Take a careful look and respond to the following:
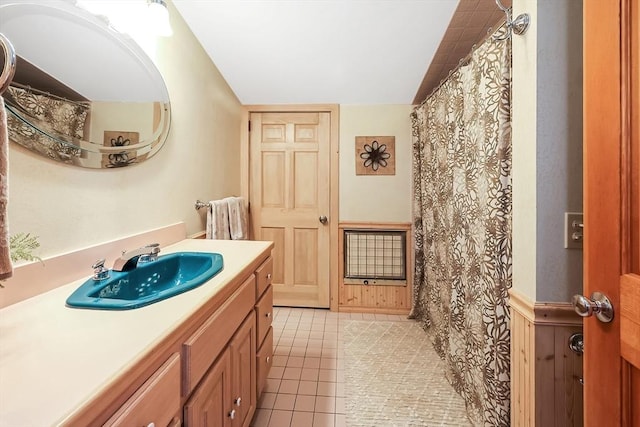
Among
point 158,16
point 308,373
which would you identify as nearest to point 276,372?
point 308,373

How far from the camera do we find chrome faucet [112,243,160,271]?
3.33 ft

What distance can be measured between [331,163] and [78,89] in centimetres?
197

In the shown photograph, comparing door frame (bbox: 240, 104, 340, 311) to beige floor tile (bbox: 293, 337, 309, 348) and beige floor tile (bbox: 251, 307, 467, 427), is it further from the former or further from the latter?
beige floor tile (bbox: 293, 337, 309, 348)

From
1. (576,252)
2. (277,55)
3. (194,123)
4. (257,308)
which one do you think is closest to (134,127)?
(194,123)

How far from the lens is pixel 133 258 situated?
1.06 meters

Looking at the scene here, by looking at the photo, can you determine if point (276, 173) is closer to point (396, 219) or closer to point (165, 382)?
point (396, 219)

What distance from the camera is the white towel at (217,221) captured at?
1.94m

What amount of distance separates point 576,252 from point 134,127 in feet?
6.04

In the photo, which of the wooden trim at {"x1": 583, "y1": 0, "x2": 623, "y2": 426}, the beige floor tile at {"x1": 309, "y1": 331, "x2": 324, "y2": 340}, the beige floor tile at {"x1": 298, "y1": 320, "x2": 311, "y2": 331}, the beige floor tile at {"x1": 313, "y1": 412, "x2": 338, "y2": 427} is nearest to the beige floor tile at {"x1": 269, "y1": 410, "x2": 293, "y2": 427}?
the beige floor tile at {"x1": 313, "y1": 412, "x2": 338, "y2": 427}

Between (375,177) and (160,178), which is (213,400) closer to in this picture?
(160,178)

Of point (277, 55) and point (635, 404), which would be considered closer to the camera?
point (635, 404)

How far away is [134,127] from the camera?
1.31 meters

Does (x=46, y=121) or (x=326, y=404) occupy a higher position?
(x=46, y=121)

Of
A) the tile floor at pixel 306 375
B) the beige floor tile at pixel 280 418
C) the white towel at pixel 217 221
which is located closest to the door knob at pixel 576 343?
the tile floor at pixel 306 375
